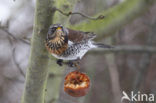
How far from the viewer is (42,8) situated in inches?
66.4

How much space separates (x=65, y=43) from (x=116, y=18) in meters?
1.62

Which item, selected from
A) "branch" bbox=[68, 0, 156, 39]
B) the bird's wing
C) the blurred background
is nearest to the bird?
the bird's wing

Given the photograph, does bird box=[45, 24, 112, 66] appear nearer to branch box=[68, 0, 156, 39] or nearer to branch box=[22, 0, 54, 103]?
branch box=[22, 0, 54, 103]

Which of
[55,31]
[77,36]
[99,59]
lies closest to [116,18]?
[77,36]

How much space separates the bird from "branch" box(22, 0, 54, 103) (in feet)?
0.17

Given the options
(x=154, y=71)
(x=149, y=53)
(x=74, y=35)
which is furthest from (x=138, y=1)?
(x=154, y=71)

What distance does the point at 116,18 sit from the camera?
134 inches

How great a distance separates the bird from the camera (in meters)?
1.77

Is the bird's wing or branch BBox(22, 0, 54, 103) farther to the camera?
the bird's wing

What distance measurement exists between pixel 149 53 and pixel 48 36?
256 centimetres

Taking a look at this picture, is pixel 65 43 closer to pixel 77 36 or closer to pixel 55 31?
pixel 55 31

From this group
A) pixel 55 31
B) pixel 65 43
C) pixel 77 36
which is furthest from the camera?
pixel 77 36

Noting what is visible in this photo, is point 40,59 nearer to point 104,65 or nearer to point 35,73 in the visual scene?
point 35,73

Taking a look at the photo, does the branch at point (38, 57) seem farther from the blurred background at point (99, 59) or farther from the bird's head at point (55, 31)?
the blurred background at point (99, 59)
